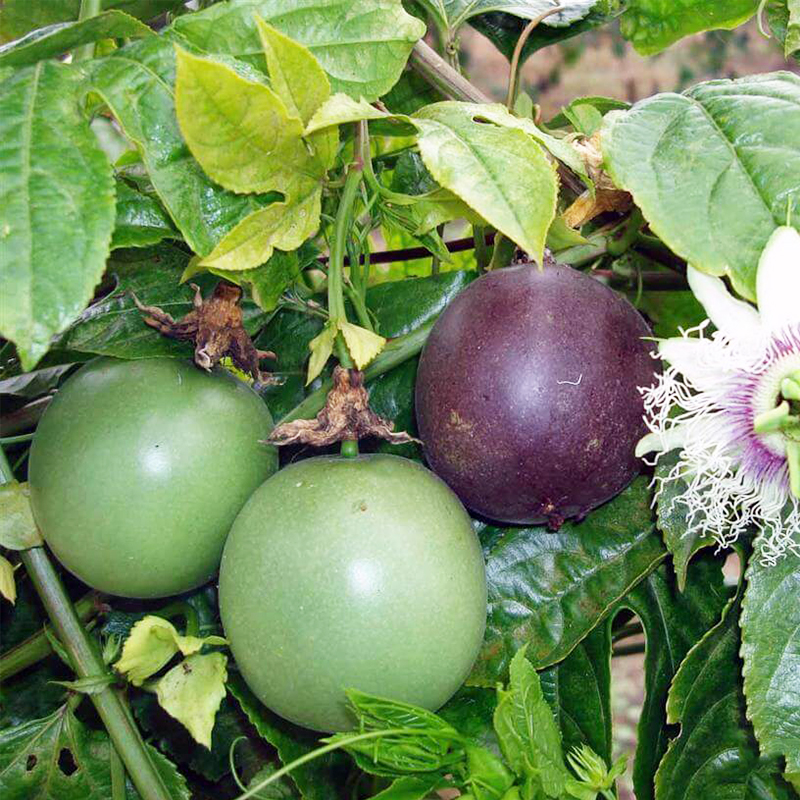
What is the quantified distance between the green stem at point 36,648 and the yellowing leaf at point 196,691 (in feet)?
0.52

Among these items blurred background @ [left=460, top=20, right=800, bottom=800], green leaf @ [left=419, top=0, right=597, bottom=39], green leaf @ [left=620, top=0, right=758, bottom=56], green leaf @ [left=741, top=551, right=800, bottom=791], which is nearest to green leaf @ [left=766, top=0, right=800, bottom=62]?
green leaf @ [left=620, top=0, right=758, bottom=56]

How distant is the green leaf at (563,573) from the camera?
71 cm

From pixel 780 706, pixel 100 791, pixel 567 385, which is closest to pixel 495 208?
pixel 567 385

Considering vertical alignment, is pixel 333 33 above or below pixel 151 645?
above

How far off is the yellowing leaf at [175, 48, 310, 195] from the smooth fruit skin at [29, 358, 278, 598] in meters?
0.16

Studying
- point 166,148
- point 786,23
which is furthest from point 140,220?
point 786,23

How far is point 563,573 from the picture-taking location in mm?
731

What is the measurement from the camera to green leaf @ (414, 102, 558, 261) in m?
0.50

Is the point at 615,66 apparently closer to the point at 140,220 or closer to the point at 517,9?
the point at 517,9

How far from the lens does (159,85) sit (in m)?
0.56

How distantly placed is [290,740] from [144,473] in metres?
0.22

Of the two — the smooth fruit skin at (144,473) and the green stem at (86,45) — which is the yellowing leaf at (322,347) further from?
the green stem at (86,45)

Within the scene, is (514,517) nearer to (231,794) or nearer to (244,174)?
(244,174)

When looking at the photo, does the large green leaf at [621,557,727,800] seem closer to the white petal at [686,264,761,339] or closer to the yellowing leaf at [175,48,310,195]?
the white petal at [686,264,761,339]
